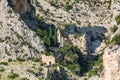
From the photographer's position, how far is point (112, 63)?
184875 millimetres

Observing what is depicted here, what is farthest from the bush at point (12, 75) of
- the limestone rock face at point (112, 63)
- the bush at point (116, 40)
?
the bush at point (116, 40)

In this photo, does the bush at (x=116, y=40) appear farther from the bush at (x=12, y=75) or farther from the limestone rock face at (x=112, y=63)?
the bush at (x=12, y=75)

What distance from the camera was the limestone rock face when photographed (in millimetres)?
183875

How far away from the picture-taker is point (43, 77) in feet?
636

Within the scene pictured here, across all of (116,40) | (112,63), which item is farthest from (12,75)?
(116,40)

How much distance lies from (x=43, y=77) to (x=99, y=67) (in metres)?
16.7

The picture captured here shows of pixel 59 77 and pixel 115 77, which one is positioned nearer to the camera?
pixel 115 77

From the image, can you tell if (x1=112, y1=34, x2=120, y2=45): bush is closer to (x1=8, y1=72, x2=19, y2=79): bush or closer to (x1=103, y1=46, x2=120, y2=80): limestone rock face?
(x1=103, y1=46, x2=120, y2=80): limestone rock face

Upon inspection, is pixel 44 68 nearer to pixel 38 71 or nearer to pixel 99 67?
pixel 38 71

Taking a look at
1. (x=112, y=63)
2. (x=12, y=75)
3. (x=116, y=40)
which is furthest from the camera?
(x=12, y=75)

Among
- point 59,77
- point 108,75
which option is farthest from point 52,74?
point 108,75

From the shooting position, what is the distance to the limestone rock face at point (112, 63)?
183875 mm

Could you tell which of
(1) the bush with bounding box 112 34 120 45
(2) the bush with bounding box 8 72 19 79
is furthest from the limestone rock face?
(2) the bush with bounding box 8 72 19 79

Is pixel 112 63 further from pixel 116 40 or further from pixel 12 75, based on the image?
pixel 12 75
